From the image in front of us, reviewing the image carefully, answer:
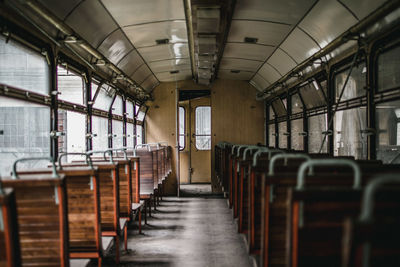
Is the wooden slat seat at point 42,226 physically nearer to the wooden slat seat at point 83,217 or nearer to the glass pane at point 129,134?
the wooden slat seat at point 83,217

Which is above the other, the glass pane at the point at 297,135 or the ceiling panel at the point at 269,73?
the ceiling panel at the point at 269,73

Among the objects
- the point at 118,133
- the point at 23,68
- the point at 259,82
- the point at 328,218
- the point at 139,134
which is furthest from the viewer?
the point at 139,134

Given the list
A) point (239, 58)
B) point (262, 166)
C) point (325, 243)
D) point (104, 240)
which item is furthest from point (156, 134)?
point (325, 243)

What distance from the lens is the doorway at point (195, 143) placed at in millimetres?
10750

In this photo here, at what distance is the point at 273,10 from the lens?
4527 mm

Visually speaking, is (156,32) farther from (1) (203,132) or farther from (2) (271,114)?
(1) (203,132)

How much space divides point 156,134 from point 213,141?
6.12 ft

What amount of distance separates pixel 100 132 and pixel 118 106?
1485 millimetres

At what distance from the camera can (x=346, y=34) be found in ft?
12.5

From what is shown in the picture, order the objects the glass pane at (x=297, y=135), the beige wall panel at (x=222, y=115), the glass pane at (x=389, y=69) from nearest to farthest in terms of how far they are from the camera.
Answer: the glass pane at (x=389, y=69), the glass pane at (x=297, y=135), the beige wall panel at (x=222, y=115)

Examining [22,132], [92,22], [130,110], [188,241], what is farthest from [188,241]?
[130,110]

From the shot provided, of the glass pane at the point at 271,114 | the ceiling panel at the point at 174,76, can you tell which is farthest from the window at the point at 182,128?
the glass pane at the point at 271,114

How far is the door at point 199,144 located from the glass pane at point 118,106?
342cm

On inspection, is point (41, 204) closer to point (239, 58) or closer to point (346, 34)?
point (346, 34)
